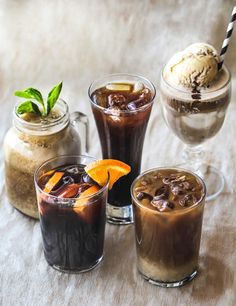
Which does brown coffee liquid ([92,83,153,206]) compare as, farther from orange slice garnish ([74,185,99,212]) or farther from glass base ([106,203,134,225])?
orange slice garnish ([74,185,99,212])

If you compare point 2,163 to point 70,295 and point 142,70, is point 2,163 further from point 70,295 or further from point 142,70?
point 142,70

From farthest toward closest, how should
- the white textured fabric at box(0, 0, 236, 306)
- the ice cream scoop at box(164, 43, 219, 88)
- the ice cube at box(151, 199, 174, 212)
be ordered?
1. the ice cream scoop at box(164, 43, 219, 88)
2. the white textured fabric at box(0, 0, 236, 306)
3. the ice cube at box(151, 199, 174, 212)

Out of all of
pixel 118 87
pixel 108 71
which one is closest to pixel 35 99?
pixel 118 87

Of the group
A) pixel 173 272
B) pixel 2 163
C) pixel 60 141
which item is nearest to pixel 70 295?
pixel 173 272

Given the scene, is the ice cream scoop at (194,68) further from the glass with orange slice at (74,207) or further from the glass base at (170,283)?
the glass base at (170,283)

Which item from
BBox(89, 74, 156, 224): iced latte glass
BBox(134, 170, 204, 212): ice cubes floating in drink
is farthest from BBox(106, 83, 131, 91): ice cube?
BBox(134, 170, 204, 212): ice cubes floating in drink
